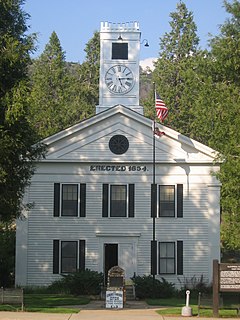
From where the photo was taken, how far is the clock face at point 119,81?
123 feet

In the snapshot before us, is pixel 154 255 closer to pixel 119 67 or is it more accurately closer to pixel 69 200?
pixel 69 200

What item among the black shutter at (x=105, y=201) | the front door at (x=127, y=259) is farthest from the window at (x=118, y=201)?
the front door at (x=127, y=259)

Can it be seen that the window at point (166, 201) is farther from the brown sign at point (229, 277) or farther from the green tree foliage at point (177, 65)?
the green tree foliage at point (177, 65)

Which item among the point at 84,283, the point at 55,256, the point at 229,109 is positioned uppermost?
the point at 229,109

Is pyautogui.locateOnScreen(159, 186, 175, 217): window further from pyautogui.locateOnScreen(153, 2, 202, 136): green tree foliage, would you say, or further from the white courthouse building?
pyautogui.locateOnScreen(153, 2, 202, 136): green tree foliage

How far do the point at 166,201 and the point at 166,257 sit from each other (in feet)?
9.63

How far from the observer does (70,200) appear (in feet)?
113

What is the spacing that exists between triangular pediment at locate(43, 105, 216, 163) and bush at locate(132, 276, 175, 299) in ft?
21.1

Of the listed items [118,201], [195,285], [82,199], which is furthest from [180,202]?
[82,199]

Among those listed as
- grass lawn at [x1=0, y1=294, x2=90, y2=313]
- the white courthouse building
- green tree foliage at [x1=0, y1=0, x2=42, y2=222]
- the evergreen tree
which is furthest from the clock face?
the evergreen tree

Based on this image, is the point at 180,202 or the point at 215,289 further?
the point at 180,202

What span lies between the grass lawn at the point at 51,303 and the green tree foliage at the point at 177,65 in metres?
31.5

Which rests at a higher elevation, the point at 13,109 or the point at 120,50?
the point at 120,50

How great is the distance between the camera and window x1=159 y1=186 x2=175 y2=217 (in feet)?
112
